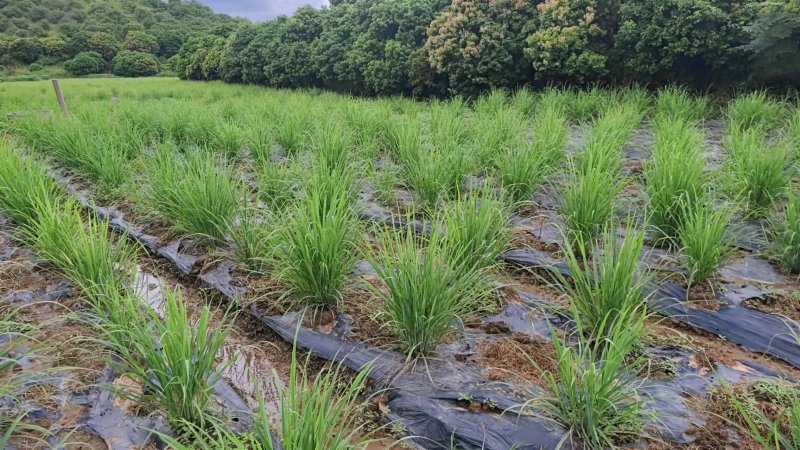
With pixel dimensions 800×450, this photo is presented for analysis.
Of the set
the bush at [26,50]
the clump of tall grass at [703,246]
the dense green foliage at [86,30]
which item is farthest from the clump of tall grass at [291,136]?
the bush at [26,50]

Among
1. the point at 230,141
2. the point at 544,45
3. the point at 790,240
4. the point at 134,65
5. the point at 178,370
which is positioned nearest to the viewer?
the point at 178,370


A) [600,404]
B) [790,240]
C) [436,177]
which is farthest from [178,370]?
[790,240]

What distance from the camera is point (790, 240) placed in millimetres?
2387

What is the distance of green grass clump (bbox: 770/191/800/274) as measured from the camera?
2.37m

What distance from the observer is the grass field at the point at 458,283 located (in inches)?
62.5

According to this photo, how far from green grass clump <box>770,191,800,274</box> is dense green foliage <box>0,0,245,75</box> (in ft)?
65.0

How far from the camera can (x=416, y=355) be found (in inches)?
76.7

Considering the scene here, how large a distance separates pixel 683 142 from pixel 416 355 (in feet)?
8.58

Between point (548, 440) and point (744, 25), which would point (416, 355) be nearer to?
point (548, 440)

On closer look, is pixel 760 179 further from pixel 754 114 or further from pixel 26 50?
pixel 26 50

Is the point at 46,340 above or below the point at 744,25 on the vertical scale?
below

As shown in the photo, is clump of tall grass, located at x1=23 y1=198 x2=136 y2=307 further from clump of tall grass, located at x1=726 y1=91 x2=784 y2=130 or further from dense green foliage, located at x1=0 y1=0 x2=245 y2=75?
dense green foliage, located at x1=0 y1=0 x2=245 y2=75

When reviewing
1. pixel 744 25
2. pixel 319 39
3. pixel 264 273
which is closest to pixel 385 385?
pixel 264 273

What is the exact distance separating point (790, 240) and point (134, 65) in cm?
2439
